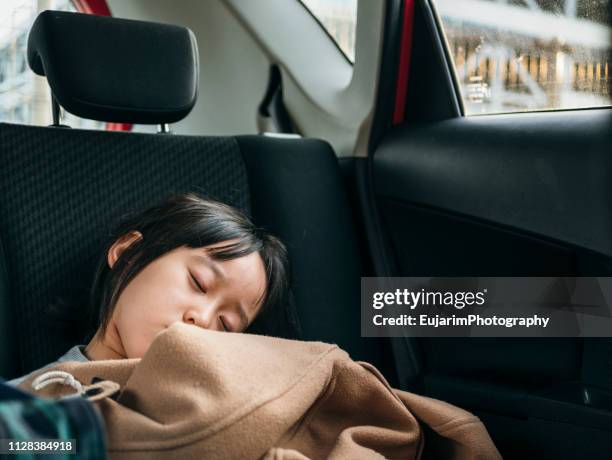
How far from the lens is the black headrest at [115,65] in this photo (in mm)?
1411

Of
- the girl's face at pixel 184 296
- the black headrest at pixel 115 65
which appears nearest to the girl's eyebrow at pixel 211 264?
the girl's face at pixel 184 296

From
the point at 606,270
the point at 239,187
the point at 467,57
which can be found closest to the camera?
the point at 606,270

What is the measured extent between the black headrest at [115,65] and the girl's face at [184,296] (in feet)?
0.88

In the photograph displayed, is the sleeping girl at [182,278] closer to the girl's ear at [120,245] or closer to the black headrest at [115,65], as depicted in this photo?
the girl's ear at [120,245]

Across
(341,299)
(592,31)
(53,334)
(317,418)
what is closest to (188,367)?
(317,418)

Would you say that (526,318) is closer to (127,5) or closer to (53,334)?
(53,334)

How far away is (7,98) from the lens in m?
2.37

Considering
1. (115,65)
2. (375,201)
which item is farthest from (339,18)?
(115,65)

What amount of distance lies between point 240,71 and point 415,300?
36.7 inches

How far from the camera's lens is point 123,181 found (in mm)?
1460

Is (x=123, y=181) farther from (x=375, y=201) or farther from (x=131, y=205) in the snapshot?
(x=375, y=201)

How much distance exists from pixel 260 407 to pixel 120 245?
1.79 ft

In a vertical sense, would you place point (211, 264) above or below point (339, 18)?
below

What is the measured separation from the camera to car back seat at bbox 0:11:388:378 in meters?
1.34
